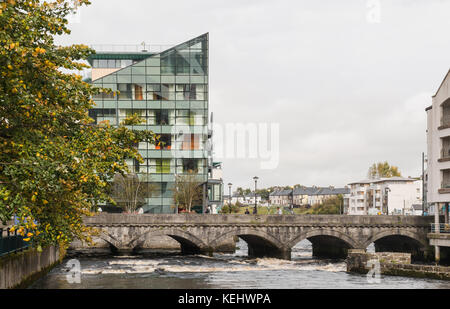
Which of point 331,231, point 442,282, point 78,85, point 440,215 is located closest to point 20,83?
point 78,85

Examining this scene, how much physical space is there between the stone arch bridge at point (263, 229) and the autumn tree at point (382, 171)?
11589 centimetres

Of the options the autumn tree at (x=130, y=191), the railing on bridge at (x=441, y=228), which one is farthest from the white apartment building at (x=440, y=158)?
the autumn tree at (x=130, y=191)

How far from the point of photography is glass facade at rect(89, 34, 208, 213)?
227 ft

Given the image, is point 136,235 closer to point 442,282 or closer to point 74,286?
point 74,286

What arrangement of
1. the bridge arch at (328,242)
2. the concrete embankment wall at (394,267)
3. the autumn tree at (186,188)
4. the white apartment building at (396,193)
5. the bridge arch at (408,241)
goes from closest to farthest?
the concrete embankment wall at (394,267)
the bridge arch at (328,242)
the bridge arch at (408,241)
the autumn tree at (186,188)
the white apartment building at (396,193)

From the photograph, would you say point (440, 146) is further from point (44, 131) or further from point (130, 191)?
point (44, 131)

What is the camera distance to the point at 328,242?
205 ft

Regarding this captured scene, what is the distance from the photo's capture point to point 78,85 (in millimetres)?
20875

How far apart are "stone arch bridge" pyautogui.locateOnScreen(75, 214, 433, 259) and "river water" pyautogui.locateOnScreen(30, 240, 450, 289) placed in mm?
2082

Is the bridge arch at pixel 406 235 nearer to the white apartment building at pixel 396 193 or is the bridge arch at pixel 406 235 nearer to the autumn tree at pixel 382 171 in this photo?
the white apartment building at pixel 396 193

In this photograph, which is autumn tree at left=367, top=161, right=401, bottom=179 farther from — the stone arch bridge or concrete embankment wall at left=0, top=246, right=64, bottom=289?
concrete embankment wall at left=0, top=246, right=64, bottom=289

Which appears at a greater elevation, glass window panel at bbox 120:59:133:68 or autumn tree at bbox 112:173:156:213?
glass window panel at bbox 120:59:133:68

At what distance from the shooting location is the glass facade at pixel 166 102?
69250 mm

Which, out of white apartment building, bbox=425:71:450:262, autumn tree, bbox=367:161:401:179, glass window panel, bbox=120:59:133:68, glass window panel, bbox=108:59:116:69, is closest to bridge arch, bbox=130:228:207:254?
white apartment building, bbox=425:71:450:262
